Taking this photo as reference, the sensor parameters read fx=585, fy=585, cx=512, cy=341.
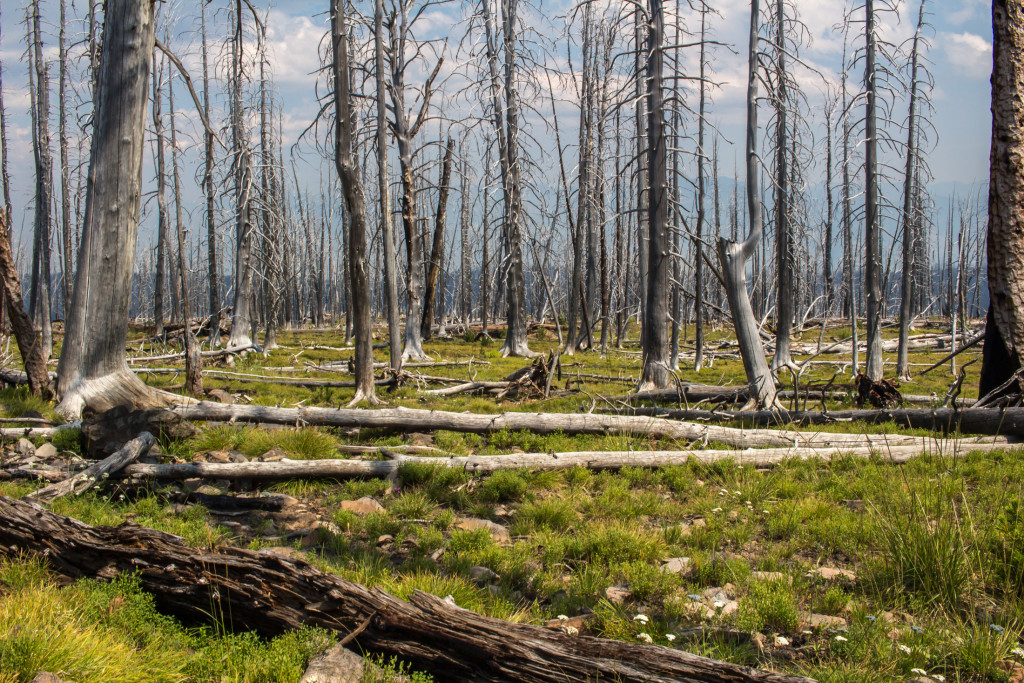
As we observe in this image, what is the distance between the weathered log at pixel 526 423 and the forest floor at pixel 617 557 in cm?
22

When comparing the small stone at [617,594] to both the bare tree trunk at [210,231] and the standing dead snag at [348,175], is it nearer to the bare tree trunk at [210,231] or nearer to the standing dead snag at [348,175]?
the standing dead snag at [348,175]

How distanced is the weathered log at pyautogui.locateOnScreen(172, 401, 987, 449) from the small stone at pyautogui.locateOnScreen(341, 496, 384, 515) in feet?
6.02

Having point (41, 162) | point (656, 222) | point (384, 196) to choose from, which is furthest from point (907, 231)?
point (41, 162)

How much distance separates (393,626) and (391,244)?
1206 cm

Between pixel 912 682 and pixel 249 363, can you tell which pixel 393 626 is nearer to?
→ pixel 912 682

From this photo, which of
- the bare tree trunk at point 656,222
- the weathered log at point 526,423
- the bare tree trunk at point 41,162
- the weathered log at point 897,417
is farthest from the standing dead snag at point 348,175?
the bare tree trunk at point 41,162

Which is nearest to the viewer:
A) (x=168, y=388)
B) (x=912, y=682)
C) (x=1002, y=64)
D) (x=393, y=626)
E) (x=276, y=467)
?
(x=912, y=682)

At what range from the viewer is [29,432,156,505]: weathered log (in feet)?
14.8

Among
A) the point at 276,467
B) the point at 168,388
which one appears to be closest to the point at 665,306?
the point at 276,467

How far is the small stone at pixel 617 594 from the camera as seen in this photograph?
3637mm

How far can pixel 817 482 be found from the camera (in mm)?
5762

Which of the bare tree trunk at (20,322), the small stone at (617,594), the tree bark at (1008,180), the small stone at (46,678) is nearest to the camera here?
the small stone at (46,678)

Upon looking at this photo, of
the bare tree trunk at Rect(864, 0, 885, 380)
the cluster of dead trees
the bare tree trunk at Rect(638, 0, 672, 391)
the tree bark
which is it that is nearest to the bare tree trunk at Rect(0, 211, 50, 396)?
the cluster of dead trees

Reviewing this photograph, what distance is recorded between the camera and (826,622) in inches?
129
